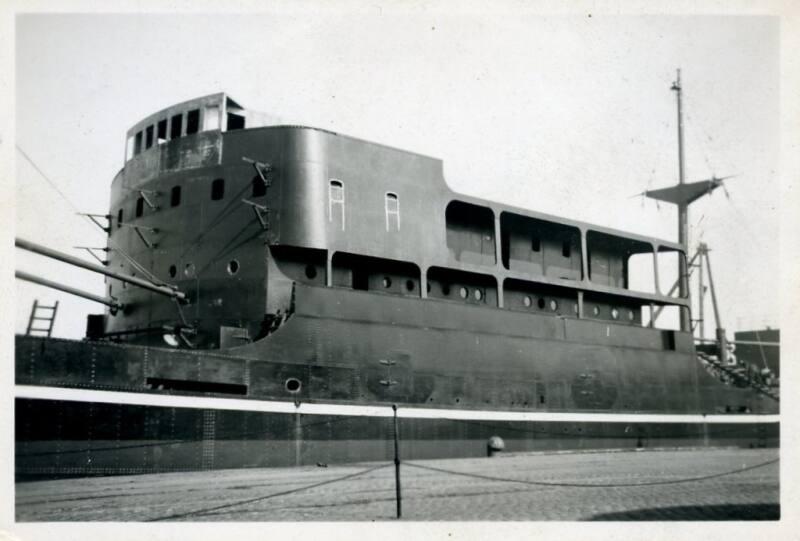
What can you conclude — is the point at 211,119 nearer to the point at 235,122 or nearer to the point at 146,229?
the point at 235,122

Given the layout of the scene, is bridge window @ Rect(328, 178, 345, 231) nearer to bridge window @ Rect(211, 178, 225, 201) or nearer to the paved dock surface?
bridge window @ Rect(211, 178, 225, 201)

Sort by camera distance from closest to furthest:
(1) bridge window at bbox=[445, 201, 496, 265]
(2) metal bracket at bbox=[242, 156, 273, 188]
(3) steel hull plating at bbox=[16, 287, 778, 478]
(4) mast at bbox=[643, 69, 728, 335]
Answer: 1. (3) steel hull plating at bbox=[16, 287, 778, 478]
2. (2) metal bracket at bbox=[242, 156, 273, 188]
3. (1) bridge window at bbox=[445, 201, 496, 265]
4. (4) mast at bbox=[643, 69, 728, 335]

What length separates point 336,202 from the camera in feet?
48.3

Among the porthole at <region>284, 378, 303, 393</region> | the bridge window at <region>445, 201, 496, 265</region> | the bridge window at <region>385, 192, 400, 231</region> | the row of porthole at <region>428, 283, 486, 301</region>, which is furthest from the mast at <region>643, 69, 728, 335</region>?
the porthole at <region>284, 378, 303, 393</region>

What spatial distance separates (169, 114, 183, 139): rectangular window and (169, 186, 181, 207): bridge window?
120cm

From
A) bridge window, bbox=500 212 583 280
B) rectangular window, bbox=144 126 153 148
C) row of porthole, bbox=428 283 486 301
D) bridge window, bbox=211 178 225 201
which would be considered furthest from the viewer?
bridge window, bbox=500 212 583 280

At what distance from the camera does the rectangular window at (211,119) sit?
1478 centimetres

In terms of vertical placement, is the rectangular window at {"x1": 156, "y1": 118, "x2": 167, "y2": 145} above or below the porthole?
above

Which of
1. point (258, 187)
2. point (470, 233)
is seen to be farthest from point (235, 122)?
point (470, 233)

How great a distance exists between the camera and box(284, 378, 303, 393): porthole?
1275 centimetres

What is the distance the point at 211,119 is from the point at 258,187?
5.97ft

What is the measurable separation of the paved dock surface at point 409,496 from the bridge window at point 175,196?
5812 mm

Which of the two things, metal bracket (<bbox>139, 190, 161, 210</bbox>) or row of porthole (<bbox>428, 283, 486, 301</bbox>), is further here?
row of porthole (<bbox>428, 283, 486, 301</bbox>)

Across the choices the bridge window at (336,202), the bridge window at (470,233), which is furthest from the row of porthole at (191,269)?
the bridge window at (470,233)
